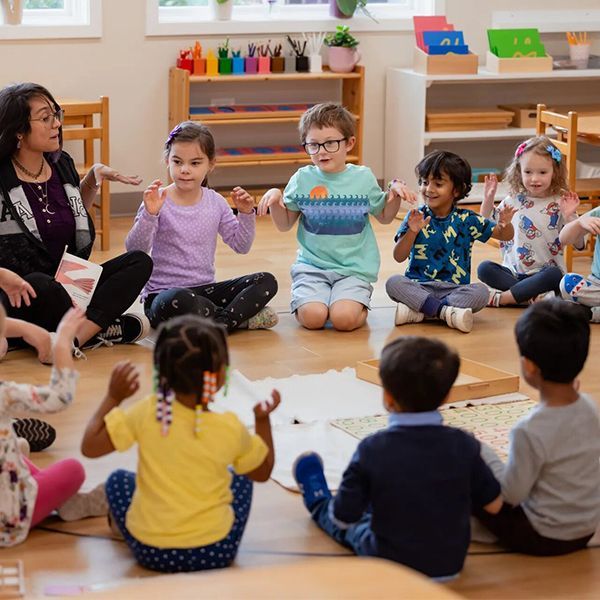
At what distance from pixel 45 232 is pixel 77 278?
0.60 ft

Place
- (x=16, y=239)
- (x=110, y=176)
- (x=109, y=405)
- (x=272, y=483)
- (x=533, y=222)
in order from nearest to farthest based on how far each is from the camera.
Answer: (x=109, y=405)
(x=272, y=483)
(x=16, y=239)
(x=110, y=176)
(x=533, y=222)

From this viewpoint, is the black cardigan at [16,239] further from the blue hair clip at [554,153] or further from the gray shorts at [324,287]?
the blue hair clip at [554,153]

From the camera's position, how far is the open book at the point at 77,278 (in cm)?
353

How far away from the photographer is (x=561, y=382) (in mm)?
2213

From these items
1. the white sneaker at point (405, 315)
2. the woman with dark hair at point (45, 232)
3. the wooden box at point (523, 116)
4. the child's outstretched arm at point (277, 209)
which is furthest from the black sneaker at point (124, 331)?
the wooden box at point (523, 116)

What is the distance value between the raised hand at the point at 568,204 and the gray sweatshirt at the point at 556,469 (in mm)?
1900

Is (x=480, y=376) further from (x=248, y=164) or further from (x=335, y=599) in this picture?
(x=248, y=164)

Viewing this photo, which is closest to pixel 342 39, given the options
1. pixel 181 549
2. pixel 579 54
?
pixel 579 54

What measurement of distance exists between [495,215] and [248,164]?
5.76ft

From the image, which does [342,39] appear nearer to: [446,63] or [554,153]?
[446,63]

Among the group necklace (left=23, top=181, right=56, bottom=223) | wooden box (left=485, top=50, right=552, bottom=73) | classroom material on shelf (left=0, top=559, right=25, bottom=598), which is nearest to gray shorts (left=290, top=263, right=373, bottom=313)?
necklace (left=23, top=181, right=56, bottom=223)

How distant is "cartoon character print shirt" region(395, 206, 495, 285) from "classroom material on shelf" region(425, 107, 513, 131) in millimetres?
1805

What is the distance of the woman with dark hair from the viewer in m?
3.52

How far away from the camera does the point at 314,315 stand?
12.5ft
